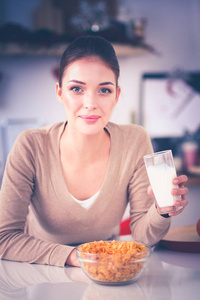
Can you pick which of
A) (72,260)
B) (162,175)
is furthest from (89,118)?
(72,260)

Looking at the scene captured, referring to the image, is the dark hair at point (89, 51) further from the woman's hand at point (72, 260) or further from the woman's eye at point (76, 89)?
the woman's hand at point (72, 260)

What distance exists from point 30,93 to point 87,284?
2.28m

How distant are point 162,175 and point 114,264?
0.28m

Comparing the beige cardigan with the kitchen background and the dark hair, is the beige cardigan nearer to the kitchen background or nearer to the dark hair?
the dark hair

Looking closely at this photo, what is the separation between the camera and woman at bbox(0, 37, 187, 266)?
1.18m

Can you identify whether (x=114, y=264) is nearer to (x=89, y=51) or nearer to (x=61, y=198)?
(x=61, y=198)

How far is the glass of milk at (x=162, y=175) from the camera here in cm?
96

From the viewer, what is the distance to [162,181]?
0.99 m

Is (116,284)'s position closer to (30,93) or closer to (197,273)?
(197,273)

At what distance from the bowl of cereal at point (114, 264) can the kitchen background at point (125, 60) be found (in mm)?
2116

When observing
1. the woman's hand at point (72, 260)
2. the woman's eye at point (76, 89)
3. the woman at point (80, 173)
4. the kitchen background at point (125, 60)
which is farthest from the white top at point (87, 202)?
the kitchen background at point (125, 60)

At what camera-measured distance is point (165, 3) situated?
3047mm

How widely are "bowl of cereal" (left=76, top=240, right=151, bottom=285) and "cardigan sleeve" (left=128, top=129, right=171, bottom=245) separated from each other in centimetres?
27

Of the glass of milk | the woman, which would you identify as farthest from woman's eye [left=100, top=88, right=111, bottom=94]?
the glass of milk
